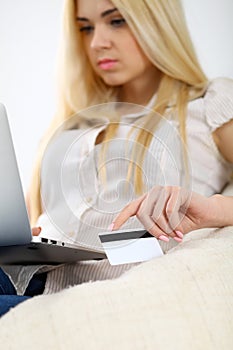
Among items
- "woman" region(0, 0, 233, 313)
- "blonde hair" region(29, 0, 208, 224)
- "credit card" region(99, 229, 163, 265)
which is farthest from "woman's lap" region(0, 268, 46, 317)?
"blonde hair" region(29, 0, 208, 224)

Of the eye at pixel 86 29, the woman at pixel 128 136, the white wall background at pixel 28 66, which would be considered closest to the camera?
the woman at pixel 128 136

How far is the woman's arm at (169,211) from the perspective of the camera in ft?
3.50

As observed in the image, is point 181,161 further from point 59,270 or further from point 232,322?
point 232,322

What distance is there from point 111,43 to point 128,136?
0.31 meters

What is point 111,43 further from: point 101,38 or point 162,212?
point 162,212

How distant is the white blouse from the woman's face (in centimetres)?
12

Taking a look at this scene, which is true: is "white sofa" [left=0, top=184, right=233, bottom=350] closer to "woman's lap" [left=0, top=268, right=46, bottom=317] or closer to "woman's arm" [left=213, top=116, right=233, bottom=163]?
"woman's lap" [left=0, top=268, right=46, bottom=317]

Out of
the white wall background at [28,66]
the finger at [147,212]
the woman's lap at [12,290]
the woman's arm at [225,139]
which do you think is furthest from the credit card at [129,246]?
the white wall background at [28,66]

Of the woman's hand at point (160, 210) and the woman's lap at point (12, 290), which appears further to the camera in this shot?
the woman's hand at point (160, 210)

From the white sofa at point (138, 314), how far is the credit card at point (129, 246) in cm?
7

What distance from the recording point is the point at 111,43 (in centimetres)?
170

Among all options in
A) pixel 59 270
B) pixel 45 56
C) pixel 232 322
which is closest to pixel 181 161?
pixel 59 270

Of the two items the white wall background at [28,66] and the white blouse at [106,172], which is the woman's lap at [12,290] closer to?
the white blouse at [106,172]

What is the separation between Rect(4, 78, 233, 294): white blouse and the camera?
1.21 m
